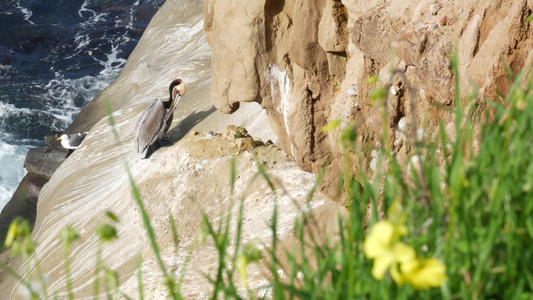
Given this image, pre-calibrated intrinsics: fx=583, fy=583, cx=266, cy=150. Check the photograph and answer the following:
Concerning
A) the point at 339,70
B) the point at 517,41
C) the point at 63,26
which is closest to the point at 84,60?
the point at 63,26

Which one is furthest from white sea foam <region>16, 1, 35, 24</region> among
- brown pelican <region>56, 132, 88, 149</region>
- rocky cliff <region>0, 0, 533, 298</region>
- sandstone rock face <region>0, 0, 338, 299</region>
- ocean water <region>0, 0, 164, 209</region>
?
rocky cliff <region>0, 0, 533, 298</region>

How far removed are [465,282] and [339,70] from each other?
3.92m

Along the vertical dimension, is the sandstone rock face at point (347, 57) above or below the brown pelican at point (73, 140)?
above

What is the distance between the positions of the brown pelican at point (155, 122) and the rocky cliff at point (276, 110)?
0.78ft

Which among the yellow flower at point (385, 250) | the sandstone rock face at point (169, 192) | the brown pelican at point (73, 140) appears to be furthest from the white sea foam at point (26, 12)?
the yellow flower at point (385, 250)

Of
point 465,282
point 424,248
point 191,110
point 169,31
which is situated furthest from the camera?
point 169,31

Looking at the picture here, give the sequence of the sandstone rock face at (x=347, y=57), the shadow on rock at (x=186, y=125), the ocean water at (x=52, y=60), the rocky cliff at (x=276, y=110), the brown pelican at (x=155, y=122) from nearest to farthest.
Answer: the sandstone rock face at (x=347, y=57) → the rocky cliff at (x=276, y=110) → the brown pelican at (x=155, y=122) → the shadow on rock at (x=186, y=125) → the ocean water at (x=52, y=60)

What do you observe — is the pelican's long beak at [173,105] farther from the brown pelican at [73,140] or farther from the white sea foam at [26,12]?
the white sea foam at [26,12]

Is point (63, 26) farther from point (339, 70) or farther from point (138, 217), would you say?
point (339, 70)

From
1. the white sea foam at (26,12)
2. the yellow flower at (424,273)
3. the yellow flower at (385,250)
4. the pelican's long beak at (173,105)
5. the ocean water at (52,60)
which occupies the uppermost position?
the yellow flower at (385,250)

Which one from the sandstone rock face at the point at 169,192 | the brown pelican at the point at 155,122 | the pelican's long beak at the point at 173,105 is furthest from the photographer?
the pelican's long beak at the point at 173,105

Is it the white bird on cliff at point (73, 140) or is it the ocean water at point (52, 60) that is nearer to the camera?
the white bird on cliff at point (73, 140)

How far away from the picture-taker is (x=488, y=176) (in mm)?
1129

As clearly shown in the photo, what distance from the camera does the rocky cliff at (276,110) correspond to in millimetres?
3107
